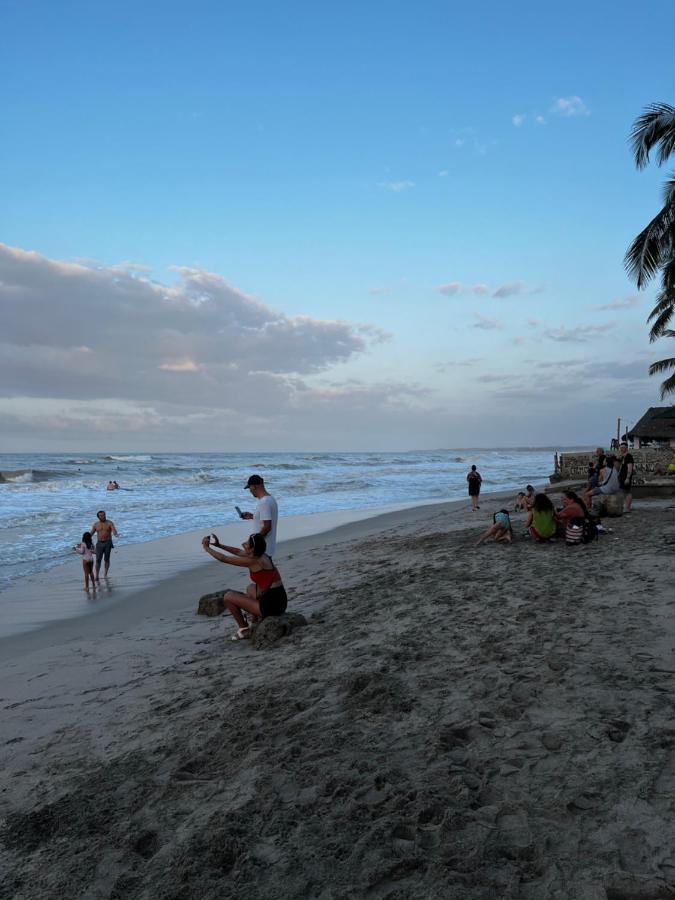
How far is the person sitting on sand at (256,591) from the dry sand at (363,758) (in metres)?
0.36

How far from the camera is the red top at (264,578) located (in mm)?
6145

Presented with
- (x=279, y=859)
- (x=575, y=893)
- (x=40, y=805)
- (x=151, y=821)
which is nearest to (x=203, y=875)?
(x=279, y=859)

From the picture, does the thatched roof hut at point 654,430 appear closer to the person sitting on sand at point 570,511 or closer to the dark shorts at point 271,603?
the person sitting on sand at point 570,511

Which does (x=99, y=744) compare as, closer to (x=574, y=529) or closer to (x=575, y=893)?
(x=575, y=893)

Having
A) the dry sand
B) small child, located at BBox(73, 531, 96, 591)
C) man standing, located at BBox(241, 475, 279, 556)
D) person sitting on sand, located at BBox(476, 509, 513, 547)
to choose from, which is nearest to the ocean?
small child, located at BBox(73, 531, 96, 591)

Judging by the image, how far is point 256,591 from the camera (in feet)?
20.5

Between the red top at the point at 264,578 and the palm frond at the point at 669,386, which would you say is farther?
the palm frond at the point at 669,386

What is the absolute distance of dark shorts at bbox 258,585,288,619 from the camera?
6117 millimetres

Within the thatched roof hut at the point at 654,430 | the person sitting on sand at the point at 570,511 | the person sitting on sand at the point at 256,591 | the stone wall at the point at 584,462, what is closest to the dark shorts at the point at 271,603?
the person sitting on sand at the point at 256,591

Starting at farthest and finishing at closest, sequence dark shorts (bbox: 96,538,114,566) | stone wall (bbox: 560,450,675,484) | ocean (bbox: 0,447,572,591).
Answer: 1. stone wall (bbox: 560,450,675,484)
2. ocean (bbox: 0,447,572,591)
3. dark shorts (bbox: 96,538,114,566)

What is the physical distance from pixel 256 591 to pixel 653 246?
14.2 metres

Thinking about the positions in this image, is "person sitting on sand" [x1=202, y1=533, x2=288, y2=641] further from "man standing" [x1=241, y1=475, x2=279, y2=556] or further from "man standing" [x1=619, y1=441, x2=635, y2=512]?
"man standing" [x1=619, y1=441, x2=635, y2=512]

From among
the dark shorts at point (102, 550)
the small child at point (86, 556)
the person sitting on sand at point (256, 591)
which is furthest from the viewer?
the dark shorts at point (102, 550)

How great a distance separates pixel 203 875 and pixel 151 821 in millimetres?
562
